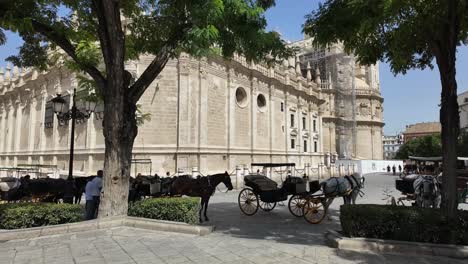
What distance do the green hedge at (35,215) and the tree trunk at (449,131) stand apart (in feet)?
26.7

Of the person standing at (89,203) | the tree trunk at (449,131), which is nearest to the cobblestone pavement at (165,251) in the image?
the tree trunk at (449,131)

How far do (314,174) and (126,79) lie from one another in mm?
37052

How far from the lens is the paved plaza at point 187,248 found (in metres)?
5.81

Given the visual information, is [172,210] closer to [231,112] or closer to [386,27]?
[386,27]

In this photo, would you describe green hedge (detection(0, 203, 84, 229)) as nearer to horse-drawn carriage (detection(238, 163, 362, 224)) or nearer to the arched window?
horse-drawn carriage (detection(238, 163, 362, 224))

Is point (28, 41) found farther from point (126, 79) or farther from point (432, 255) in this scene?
point (432, 255)

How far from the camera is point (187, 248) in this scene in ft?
21.4

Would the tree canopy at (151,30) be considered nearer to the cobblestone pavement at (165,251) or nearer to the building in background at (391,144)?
the cobblestone pavement at (165,251)

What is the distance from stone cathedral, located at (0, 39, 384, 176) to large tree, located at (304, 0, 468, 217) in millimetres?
5724

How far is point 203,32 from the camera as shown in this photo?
23.1 feet

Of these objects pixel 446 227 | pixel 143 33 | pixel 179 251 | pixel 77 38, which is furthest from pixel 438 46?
pixel 77 38

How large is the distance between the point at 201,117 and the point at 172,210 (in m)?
21.1

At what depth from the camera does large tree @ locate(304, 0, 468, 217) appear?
5.91 meters

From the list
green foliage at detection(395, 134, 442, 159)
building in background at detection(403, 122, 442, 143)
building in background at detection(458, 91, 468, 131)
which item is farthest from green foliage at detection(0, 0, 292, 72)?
building in background at detection(403, 122, 442, 143)
